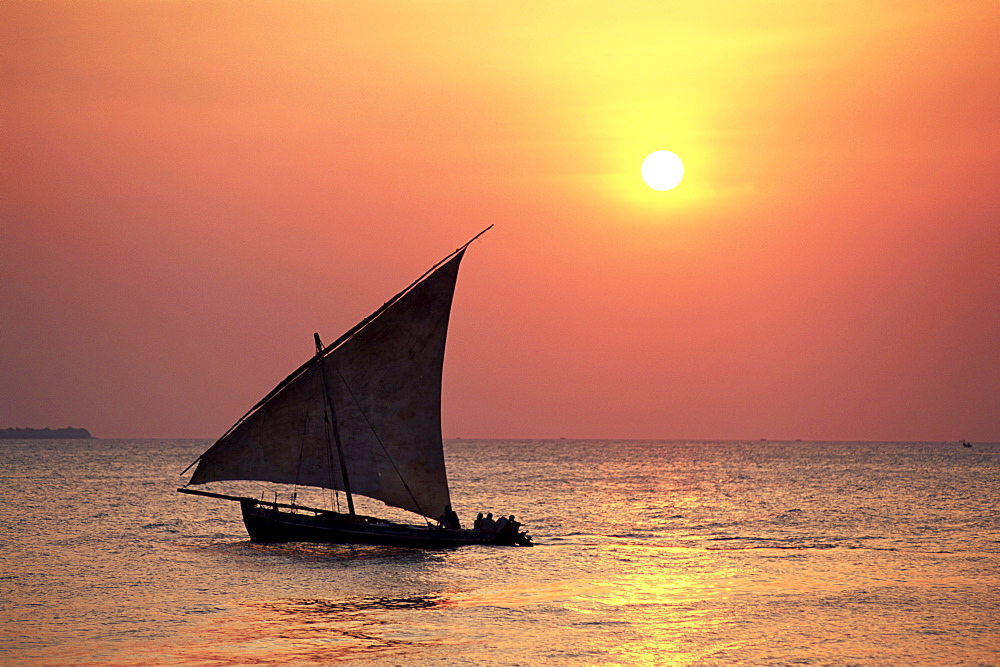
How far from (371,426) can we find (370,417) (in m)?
0.41

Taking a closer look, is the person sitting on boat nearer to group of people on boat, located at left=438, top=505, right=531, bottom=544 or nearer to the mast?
group of people on boat, located at left=438, top=505, right=531, bottom=544

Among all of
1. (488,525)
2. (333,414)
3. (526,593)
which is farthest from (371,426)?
(526,593)

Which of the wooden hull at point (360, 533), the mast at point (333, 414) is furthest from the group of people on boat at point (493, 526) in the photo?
the mast at point (333, 414)

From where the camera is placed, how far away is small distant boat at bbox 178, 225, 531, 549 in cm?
5078

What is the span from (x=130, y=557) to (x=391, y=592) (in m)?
16.4

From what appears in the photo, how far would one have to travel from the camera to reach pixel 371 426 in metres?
52.1

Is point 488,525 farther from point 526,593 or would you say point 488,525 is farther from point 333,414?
point 526,593

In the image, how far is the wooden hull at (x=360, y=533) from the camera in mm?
52469

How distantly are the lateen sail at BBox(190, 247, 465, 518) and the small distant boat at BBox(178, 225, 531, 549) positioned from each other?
0.04 metres

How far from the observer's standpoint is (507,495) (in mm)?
104750

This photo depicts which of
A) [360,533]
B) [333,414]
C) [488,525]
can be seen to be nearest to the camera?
[333,414]

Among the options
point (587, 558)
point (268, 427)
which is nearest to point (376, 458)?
point (268, 427)

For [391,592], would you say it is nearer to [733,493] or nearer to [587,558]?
[587,558]

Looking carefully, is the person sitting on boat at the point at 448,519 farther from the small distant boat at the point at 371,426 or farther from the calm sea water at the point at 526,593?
the calm sea water at the point at 526,593
